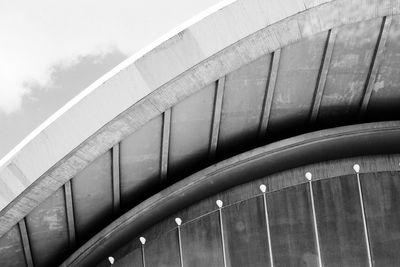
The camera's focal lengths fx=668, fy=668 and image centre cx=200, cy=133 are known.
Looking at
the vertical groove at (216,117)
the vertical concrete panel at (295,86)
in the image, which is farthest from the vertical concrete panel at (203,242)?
the vertical concrete panel at (295,86)

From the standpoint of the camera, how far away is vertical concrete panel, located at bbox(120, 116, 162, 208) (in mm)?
15438

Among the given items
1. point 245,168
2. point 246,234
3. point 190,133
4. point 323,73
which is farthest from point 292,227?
point 323,73

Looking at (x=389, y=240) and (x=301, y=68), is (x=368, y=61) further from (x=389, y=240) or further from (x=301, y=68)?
(x=389, y=240)

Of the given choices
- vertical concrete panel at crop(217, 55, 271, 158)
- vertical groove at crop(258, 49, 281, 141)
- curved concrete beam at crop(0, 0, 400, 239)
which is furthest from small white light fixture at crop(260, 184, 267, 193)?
curved concrete beam at crop(0, 0, 400, 239)

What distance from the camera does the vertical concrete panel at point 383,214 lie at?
56.0 feet

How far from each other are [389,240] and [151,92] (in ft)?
25.0

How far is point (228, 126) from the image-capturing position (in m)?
16.4


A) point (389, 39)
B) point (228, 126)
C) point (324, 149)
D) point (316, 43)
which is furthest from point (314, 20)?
point (324, 149)

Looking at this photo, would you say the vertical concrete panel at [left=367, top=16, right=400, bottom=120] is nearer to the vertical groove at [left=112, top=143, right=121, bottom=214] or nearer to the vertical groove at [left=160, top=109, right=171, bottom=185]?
the vertical groove at [left=160, top=109, right=171, bottom=185]

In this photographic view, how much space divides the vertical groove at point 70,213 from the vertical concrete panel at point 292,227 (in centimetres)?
518

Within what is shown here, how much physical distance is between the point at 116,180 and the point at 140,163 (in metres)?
0.73

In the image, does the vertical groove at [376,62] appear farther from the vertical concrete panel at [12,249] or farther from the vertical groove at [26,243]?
the vertical concrete panel at [12,249]

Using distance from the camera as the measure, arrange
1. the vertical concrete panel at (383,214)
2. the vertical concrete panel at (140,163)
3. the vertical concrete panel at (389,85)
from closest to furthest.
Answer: the vertical concrete panel at (389,85) < the vertical concrete panel at (140,163) < the vertical concrete panel at (383,214)

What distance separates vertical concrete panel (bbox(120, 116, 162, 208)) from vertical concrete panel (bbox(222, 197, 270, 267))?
7.30 feet
